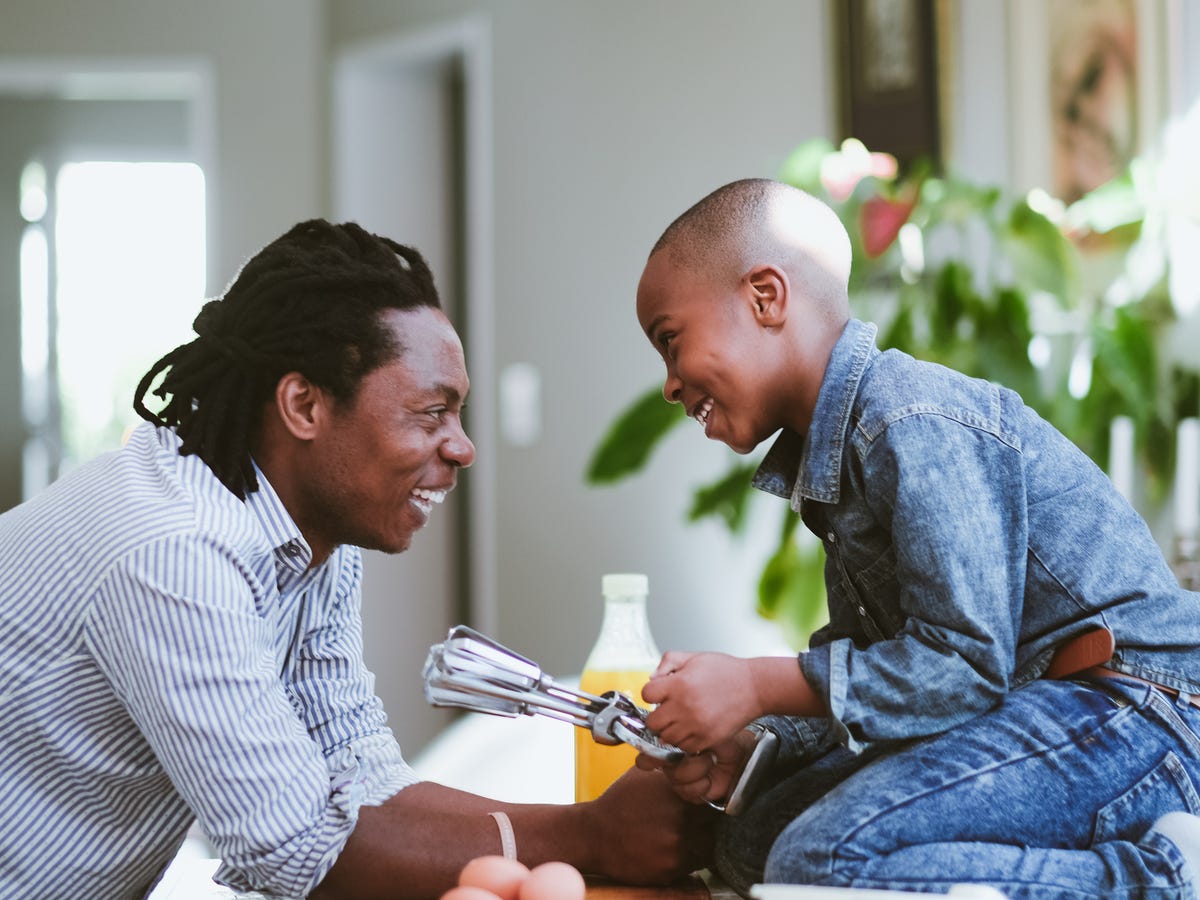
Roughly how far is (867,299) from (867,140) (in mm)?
528

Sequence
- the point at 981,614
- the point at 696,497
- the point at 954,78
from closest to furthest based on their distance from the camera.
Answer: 1. the point at 981,614
2. the point at 696,497
3. the point at 954,78

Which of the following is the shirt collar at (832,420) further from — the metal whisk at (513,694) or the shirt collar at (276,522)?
the shirt collar at (276,522)

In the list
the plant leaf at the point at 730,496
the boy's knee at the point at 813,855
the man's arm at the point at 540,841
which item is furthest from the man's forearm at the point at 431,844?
the plant leaf at the point at 730,496

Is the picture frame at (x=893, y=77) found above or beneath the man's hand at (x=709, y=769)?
above

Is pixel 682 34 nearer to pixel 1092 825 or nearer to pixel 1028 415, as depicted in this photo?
pixel 1028 415

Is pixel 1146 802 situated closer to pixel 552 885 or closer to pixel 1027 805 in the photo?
pixel 1027 805

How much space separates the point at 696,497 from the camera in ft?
8.33

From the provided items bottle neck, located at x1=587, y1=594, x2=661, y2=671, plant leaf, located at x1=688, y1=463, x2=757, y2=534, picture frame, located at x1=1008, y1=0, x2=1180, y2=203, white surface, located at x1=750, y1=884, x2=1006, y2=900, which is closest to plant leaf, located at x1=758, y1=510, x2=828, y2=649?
plant leaf, located at x1=688, y1=463, x2=757, y2=534

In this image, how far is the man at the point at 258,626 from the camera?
3.26ft

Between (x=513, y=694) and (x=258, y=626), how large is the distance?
0.70 ft

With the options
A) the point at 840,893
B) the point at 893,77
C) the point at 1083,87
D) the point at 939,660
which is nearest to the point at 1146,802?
the point at 939,660

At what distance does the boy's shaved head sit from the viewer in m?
1.16

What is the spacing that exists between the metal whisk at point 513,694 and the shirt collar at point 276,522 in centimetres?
19

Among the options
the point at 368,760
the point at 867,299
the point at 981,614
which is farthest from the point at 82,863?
the point at 867,299
